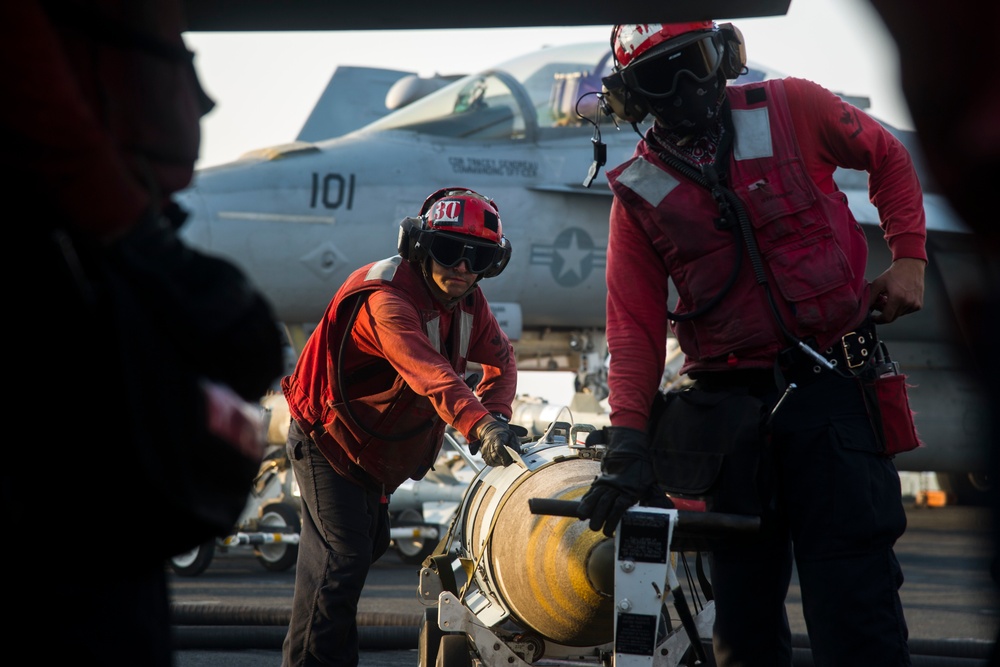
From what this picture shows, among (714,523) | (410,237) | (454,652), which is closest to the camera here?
(714,523)

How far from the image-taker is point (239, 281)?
1.72 meters

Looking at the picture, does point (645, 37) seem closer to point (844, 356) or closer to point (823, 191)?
point (823, 191)

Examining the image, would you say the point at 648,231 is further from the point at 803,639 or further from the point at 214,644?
the point at 214,644

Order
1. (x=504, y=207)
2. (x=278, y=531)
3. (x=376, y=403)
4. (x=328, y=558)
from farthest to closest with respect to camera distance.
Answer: (x=504, y=207), (x=278, y=531), (x=376, y=403), (x=328, y=558)

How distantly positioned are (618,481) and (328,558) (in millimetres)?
1565

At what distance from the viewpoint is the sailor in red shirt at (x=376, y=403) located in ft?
14.6

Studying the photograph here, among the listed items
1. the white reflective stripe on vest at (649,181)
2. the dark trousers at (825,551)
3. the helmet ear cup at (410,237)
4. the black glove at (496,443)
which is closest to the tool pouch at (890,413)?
the dark trousers at (825,551)

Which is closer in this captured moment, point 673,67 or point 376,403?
point 673,67

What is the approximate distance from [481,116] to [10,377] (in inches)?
412

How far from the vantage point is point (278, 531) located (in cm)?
983

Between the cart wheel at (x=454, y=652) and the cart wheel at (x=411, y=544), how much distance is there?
5.57 m

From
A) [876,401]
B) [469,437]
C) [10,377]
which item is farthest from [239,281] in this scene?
[469,437]

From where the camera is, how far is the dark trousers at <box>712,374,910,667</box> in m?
3.01

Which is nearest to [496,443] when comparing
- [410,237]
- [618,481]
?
[410,237]
